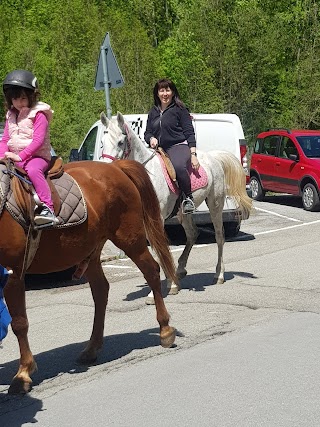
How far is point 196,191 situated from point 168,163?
2.10ft

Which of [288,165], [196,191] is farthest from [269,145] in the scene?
[196,191]

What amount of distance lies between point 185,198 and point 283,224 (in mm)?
7340

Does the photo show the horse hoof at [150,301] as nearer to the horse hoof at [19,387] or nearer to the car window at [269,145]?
the horse hoof at [19,387]

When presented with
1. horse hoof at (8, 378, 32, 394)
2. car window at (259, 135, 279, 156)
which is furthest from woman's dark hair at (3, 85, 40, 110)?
car window at (259, 135, 279, 156)

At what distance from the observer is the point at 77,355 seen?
727 cm

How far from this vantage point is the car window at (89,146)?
16.1m

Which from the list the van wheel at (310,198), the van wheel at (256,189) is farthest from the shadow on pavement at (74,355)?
the van wheel at (256,189)

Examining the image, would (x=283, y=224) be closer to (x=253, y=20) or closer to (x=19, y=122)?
(x=19, y=122)

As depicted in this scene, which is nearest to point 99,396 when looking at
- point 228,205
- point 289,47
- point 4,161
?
point 4,161

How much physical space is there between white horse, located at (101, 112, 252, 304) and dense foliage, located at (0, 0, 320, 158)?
18654 mm

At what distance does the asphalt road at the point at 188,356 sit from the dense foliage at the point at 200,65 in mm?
20227

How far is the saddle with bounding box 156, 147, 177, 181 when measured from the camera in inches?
412

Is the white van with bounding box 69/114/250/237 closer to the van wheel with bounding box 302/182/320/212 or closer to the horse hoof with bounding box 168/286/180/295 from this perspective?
the van wheel with bounding box 302/182/320/212

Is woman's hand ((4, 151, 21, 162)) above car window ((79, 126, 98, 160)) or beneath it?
above
